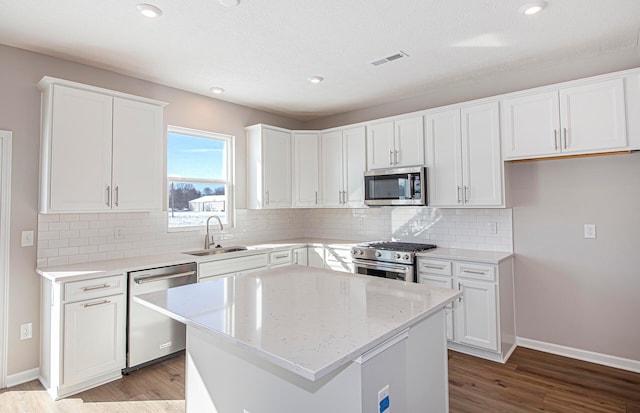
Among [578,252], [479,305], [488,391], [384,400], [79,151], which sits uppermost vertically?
[79,151]

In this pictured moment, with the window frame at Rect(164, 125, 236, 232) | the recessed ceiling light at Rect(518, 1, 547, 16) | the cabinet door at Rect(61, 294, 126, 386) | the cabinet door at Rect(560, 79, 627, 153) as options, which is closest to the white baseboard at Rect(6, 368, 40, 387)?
the cabinet door at Rect(61, 294, 126, 386)

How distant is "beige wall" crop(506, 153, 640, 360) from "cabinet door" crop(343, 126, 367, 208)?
1.63 m

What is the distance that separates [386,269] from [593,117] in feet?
7.32

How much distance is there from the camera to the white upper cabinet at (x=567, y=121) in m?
2.79

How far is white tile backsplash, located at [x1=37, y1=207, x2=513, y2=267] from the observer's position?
3135mm

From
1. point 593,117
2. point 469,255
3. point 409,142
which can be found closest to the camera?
point 593,117

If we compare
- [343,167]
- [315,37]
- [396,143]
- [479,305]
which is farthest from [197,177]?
[479,305]

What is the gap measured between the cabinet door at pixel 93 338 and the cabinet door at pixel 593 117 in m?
4.02

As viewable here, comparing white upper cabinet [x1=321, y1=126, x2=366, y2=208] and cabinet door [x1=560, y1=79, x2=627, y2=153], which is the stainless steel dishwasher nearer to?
white upper cabinet [x1=321, y1=126, x2=366, y2=208]

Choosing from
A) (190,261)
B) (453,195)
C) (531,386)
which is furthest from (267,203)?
(531,386)

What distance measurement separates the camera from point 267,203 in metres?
4.49

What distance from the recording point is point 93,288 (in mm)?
2791

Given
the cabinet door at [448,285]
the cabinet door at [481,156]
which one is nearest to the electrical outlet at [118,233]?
the cabinet door at [448,285]

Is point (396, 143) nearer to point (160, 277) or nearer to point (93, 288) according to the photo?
point (160, 277)
